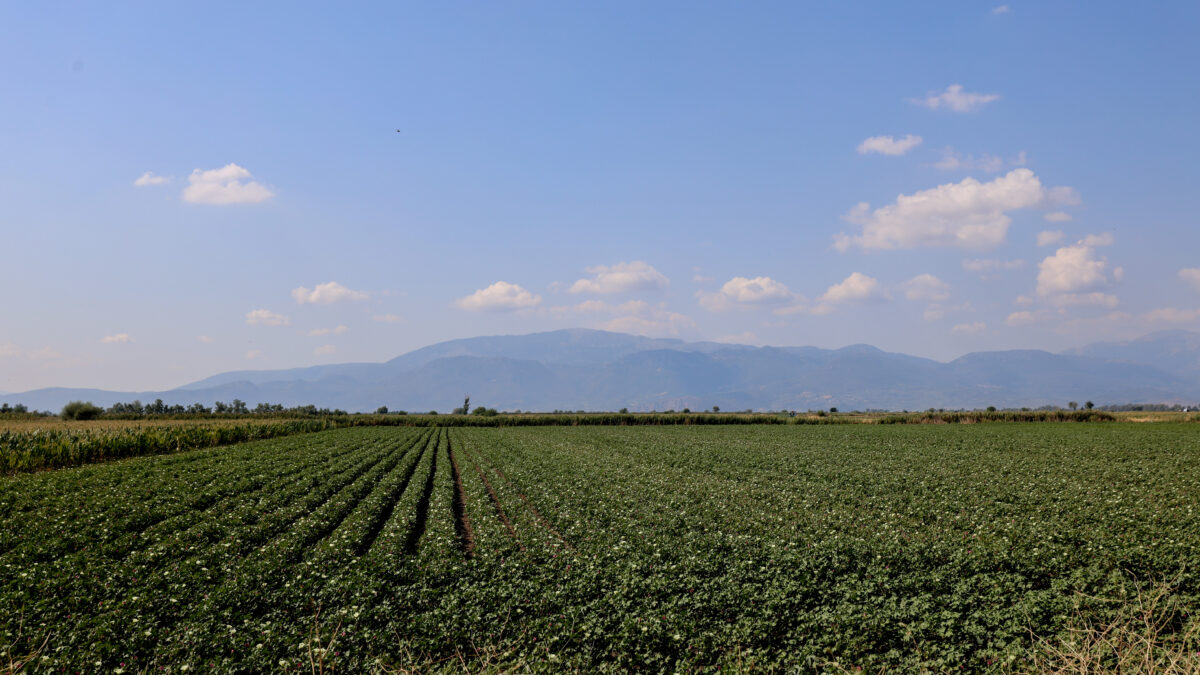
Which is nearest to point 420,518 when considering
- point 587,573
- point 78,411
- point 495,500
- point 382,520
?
point 382,520

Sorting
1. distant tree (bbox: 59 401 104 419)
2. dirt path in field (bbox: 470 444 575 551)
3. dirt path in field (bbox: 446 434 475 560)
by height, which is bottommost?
dirt path in field (bbox: 446 434 475 560)

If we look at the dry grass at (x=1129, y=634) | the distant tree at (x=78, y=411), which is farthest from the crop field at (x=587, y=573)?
the distant tree at (x=78, y=411)

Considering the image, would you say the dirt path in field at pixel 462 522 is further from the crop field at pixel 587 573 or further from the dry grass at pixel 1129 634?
the dry grass at pixel 1129 634

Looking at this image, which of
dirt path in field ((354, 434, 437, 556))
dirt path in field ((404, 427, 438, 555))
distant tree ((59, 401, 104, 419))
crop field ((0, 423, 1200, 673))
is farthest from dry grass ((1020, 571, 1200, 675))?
distant tree ((59, 401, 104, 419))

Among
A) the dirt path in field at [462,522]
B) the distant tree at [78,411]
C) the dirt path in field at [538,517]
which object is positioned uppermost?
the distant tree at [78,411]

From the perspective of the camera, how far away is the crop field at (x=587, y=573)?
10258 millimetres

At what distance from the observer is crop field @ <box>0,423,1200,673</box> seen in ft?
33.7

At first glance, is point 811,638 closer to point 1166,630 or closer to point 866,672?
point 866,672

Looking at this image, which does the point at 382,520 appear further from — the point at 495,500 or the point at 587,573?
the point at 587,573

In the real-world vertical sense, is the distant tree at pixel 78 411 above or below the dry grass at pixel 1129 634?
above

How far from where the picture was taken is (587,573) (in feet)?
44.3

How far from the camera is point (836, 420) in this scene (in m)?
106

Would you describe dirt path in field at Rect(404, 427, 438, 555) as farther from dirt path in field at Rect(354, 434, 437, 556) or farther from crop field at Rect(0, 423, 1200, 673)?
dirt path in field at Rect(354, 434, 437, 556)

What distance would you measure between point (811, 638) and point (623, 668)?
354 centimetres
